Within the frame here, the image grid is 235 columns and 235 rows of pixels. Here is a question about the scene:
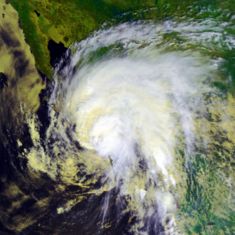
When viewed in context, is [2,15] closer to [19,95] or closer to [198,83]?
[19,95]

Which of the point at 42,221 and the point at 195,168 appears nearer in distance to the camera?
the point at 195,168

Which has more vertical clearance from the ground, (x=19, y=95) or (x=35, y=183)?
(x=19, y=95)

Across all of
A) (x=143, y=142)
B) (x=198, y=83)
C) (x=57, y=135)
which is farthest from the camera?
(x=57, y=135)

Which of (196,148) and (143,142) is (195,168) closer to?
(196,148)

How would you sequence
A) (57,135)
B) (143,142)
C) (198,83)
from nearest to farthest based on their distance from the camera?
(198,83) → (143,142) → (57,135)

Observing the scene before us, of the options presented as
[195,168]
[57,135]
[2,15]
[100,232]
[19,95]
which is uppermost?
[2,15]

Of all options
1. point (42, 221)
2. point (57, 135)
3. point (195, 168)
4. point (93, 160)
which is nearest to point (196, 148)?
point (195, 168)

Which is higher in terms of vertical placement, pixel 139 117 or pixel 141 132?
pixel 139 117

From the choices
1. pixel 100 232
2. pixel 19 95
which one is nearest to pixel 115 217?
pixel 100 232

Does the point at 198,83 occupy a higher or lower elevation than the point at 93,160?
higher
